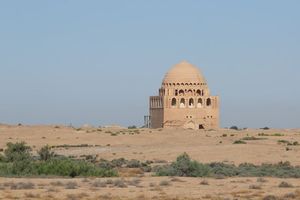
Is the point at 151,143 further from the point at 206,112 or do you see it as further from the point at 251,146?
the point at 206,112

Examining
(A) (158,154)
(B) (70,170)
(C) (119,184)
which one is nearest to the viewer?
(C) (119,184)

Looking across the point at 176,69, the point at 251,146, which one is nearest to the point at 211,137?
the point at 251,146

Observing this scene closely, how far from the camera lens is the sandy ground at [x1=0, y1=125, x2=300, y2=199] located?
65.5 feet

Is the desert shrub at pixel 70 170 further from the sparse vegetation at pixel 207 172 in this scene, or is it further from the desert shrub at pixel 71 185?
the desert shrub at pixel 71 185

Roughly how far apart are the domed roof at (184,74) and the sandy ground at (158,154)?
14567 millimetres

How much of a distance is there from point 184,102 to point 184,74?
3.18 meters

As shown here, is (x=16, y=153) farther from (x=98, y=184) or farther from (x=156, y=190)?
(x=156, y=190)

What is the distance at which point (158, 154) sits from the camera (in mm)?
42500

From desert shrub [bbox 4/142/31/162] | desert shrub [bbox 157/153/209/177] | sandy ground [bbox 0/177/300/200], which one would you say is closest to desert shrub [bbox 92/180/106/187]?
sandy ground [bbox 0/177/300/200]

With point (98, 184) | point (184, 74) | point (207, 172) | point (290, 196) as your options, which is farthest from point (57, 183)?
point (184, 74)

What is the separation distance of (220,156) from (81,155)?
27.2ft

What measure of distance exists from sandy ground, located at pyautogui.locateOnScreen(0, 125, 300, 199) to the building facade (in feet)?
39.1

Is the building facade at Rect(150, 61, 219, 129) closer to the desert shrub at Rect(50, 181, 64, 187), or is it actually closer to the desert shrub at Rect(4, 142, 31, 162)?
the desert shrub at Rect(4, 142, 31, 162)

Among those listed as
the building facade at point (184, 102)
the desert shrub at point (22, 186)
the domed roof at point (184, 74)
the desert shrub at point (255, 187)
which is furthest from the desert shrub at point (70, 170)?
the domed roof at point (184, 74)
